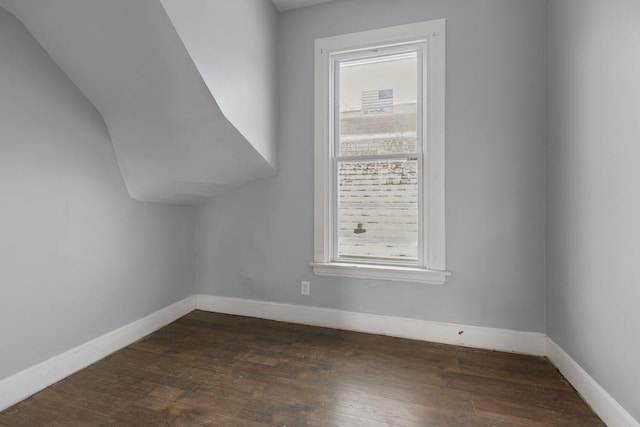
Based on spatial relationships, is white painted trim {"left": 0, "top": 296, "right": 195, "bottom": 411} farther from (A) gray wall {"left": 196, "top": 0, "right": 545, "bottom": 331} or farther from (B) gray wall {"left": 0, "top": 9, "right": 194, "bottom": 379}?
(A) gray wall {"left": 196, "top": 0, "right": 545, "bottom": 331}

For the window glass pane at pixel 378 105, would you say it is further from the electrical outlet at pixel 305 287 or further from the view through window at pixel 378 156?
the electrical outlet at pixel 305 287

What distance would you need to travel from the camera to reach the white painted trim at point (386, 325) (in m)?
2.06

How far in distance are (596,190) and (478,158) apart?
736 mm

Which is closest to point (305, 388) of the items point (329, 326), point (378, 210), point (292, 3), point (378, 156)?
point (329, 326)

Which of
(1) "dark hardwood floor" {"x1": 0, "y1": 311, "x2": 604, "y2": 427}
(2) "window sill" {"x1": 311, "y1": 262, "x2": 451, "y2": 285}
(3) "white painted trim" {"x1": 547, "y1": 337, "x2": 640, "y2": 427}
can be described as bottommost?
(1) "dark hardwood floor" {"x1": 0, "y1": 311, "x2": 604, "y2": 427}

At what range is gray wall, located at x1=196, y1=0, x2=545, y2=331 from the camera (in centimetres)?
204

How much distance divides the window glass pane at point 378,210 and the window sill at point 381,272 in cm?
11

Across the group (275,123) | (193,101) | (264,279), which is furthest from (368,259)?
(193,101)

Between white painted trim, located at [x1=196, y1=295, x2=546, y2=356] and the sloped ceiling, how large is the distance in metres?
1.03

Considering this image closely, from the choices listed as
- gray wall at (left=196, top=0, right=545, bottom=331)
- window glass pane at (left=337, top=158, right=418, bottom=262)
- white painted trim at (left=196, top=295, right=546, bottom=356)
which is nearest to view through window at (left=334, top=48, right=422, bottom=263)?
window glass pane at (left=337, top=158, right=418, bottom=262)

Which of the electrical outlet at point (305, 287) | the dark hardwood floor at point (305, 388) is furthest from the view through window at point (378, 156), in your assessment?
the dark hardwood floor at point (305, 388)

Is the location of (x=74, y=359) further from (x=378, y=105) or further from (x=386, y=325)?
(x=378, y=105)

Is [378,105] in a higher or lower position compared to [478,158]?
higher

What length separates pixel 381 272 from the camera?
7.61 feet
